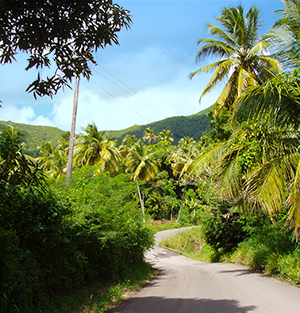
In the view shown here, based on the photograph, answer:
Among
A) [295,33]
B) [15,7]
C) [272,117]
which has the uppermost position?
[295,33]

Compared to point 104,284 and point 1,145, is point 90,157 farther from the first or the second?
point 1,145

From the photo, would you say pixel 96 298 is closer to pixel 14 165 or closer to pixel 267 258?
pixel 14 165

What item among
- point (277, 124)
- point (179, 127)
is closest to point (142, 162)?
point (277, 124)

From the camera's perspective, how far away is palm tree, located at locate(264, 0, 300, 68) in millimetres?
7670

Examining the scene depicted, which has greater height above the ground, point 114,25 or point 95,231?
point 114,25

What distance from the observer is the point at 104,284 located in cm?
819

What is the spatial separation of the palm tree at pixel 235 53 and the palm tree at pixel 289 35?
19.6 ft

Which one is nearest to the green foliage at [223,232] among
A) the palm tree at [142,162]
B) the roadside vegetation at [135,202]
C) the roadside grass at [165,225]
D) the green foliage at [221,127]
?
the roadside vegetation at [135,202]

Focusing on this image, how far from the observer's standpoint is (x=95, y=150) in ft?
101

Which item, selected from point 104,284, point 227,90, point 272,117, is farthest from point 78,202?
point 227,90

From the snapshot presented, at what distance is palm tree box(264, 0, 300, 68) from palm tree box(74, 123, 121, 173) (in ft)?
74.5

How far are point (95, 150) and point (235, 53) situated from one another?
19037 mm

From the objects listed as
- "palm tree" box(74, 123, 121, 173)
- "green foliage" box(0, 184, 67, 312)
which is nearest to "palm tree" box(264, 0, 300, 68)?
"green foliage" box(0, 184, 67, 312)

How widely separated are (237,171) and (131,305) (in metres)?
4.97
